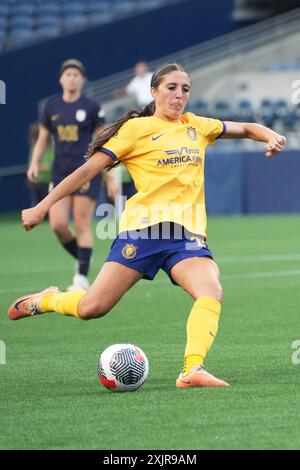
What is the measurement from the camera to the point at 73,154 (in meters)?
12.7

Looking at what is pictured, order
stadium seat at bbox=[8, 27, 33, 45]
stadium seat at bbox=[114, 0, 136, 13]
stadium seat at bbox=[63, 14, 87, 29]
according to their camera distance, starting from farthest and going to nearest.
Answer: stadium seat at bbox=[114, 0, 136, 13], stadium seat at bbox=[63, 14, 87, 29], stadium seat at bbox=[8, 27, 33, 45]

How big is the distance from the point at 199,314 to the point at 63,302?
3.24ft

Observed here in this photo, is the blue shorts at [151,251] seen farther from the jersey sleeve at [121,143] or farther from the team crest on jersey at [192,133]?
the team crest on jersey at [192,133]

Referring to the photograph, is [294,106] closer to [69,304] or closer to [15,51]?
[15,51]

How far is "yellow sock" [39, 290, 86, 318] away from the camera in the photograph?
7.29m

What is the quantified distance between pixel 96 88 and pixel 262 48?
4.02 m

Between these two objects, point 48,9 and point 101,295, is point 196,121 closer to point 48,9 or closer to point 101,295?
point 101,295

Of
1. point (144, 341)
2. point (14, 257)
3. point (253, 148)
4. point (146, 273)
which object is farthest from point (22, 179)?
point (146, 273)

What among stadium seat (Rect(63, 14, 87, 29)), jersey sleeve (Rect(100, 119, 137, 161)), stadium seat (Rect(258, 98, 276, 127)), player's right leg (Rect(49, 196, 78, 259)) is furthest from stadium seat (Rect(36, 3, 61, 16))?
jersey sleeve (Rect(100, 119, 137, 161))

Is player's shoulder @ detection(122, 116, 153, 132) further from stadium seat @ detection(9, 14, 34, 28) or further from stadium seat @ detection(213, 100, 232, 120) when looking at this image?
stadium seat @ detection(9, 14, 34, 28)

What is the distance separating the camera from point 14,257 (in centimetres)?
1728

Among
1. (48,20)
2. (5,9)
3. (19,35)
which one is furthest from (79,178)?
(5,9)

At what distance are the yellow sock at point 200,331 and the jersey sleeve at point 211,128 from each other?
3.53 ft

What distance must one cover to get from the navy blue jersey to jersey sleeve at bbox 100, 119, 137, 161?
5.59 m
